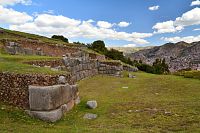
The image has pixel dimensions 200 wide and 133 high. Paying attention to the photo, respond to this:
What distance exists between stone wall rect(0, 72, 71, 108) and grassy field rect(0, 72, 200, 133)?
1.45 ft

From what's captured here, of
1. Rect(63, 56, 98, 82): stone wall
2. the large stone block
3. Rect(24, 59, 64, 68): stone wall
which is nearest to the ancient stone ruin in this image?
the large stone block

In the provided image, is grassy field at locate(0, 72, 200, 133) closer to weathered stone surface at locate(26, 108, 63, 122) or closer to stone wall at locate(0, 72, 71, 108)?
weathered stone surface at locate(26, 108, 63, 122)

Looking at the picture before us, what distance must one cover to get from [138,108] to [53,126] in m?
4.63

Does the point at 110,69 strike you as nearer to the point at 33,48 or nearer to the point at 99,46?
the point at 33,48

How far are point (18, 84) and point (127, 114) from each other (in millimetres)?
4790

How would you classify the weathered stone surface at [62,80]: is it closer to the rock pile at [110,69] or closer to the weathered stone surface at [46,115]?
the weathered stone surface at [46,115]

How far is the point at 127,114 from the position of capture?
13.9 meters

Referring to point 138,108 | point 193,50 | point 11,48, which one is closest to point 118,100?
point 138,108

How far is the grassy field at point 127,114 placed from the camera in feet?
37.3

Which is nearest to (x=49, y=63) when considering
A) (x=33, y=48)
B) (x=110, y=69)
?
(x=33, y=48)

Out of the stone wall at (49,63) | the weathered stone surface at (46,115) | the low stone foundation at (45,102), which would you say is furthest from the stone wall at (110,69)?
the weathered stone surface at (46,115)

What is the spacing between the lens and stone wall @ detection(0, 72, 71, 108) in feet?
42.6

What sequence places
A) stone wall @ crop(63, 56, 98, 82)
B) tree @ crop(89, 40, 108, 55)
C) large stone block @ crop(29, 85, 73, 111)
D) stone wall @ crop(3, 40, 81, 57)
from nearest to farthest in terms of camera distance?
1. large stone block @ crop(29, 85, 73, 111)
2. stone wall @ crop(63, 56, 98, 82)
3. stone wall @ crop(3, 40, 81, 57)
4. tree @ crop(89, 40, 108, 55)

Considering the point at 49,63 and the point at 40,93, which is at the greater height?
the point at 49,63
